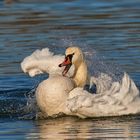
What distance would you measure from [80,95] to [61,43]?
19.0ft

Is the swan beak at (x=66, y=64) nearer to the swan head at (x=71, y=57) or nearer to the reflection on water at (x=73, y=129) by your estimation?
the swan head at (x=71, y=57)

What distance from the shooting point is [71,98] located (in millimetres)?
12156

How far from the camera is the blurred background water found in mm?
11203

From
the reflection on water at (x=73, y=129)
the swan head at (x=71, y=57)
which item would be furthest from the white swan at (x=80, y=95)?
the reflection on water at (x=73, y=129)

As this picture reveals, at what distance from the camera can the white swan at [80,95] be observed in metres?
12.0

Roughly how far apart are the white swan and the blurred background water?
0.14 metres

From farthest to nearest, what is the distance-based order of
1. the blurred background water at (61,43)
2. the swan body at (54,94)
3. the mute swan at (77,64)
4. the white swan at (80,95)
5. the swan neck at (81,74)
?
1. the swan neck at (81,74)
2. the mute swan at (77,64)
3. the swan body at (54,94)
4. the white swan at (80,95)
5. the blurred background water at (61,43)

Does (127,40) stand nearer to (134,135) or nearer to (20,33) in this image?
(20,33)

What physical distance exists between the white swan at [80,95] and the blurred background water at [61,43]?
0.14 meters

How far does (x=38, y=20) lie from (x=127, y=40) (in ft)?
14.4

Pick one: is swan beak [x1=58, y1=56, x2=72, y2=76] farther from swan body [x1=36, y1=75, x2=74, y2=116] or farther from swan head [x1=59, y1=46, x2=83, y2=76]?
swan body [x1=36, y1=75, x2=74, y2=116]

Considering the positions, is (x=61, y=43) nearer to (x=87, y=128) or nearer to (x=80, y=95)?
(x=80, y=95)

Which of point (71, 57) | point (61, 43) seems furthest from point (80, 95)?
point (61, 43)

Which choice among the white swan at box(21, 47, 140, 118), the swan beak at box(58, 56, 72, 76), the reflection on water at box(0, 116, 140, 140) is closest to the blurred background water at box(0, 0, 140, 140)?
the reflection on water at box(0, 116, 140, 140)
